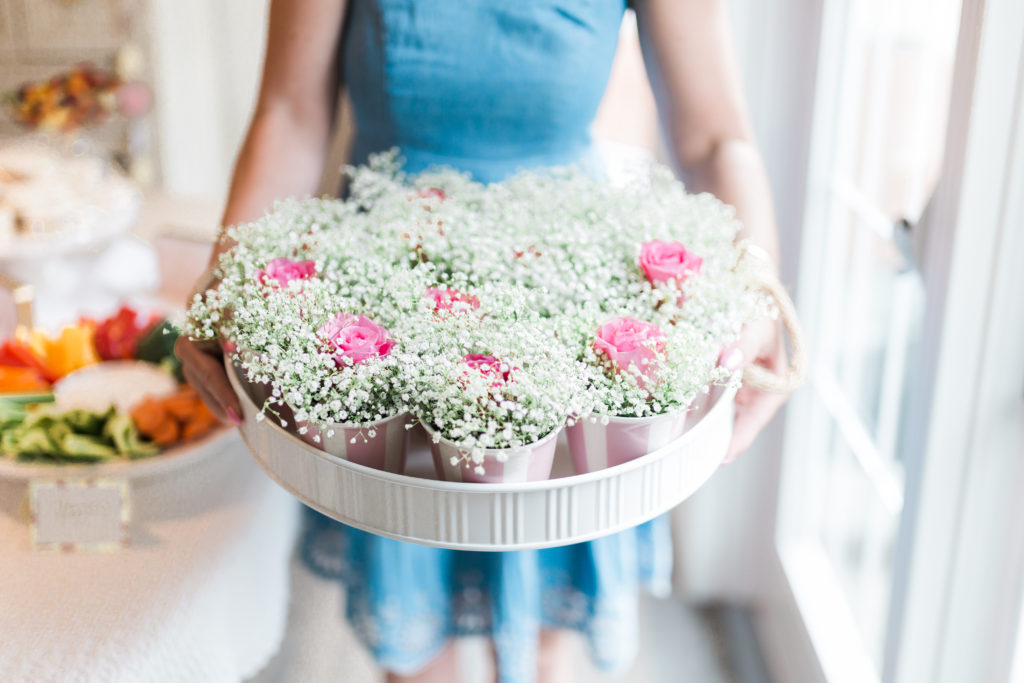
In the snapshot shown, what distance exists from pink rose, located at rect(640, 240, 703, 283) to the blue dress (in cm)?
36

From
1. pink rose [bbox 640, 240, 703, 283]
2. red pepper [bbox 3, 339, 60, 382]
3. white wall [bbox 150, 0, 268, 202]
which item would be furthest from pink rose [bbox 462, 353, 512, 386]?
white wall [bbox 150, 0, 268, 202]

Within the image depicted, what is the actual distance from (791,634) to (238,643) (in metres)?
1.12

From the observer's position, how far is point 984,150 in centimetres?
93

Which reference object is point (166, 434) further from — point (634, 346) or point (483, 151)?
point (634, 346)

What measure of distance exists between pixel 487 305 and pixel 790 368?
1.03 feet

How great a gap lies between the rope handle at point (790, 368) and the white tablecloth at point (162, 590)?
0.66 m

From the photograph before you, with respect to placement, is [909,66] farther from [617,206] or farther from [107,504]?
[107,504]

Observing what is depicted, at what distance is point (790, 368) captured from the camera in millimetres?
879

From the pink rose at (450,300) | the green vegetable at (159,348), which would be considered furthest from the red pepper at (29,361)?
the pink rose at (450,300)

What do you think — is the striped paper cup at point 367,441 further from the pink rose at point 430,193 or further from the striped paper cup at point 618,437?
Result: the pink rose at point 430,193

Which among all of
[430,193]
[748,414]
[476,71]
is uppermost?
[476,71]

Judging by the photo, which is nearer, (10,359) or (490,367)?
(490,367)

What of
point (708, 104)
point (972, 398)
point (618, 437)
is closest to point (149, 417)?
point (618, 437)

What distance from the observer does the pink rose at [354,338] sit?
0.73 metres
